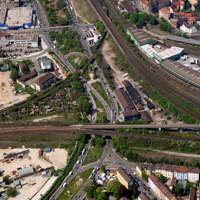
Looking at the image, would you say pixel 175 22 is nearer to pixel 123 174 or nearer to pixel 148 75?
pixel 148 75

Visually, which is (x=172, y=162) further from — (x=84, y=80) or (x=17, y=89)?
(x=17, y=89)

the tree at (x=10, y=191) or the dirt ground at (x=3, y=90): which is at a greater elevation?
the dirt ground at (x=3, y=90)

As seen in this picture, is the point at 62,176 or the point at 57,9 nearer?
the point at 62,176

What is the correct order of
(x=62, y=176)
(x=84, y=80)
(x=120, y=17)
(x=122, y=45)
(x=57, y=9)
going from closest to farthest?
(x=62, y=176)
(x=84, y=80)
(x=122, y=45)
(x=120, y=17)
(x=57, y=9)

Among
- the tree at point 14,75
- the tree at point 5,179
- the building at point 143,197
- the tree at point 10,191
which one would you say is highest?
the tree at point 14,75

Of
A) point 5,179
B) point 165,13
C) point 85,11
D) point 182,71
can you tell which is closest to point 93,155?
point 5,179

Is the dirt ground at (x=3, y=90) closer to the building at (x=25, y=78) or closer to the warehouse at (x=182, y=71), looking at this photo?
the building at (x=25, y=78)

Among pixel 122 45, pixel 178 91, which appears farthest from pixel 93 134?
pixel 122 45

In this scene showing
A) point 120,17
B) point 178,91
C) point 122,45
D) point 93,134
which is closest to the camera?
point 93,134

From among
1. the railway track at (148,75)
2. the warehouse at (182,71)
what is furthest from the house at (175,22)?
the warehouse at (182,71)
